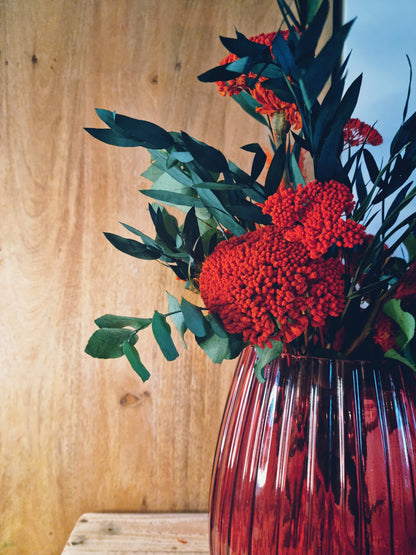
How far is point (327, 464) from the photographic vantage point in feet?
1.20

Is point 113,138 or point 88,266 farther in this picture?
point 88,266

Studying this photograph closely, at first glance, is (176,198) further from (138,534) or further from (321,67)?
(138,534)

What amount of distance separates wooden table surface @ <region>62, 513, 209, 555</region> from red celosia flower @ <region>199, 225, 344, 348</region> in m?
0.55

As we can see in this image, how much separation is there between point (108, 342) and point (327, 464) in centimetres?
23

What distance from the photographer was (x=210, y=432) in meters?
0.85

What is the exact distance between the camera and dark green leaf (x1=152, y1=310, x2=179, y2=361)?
369 millimetres

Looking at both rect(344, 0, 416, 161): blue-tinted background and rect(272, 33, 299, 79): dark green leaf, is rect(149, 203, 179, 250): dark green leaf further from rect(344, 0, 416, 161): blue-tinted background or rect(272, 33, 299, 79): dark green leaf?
rect(344, 0, 416, 161): blue-tinted background

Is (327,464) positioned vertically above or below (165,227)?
below

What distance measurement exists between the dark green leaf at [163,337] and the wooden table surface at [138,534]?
1.63ft

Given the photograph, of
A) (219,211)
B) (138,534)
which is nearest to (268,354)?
(219,211)

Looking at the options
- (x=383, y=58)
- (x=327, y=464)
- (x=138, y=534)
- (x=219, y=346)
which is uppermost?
(x=383, y=58)

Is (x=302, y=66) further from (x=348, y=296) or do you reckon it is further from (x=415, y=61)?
(x=415, y=61)

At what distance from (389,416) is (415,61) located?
515 mm

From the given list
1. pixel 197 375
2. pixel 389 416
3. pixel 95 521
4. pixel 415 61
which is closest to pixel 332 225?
pixel 389 416
